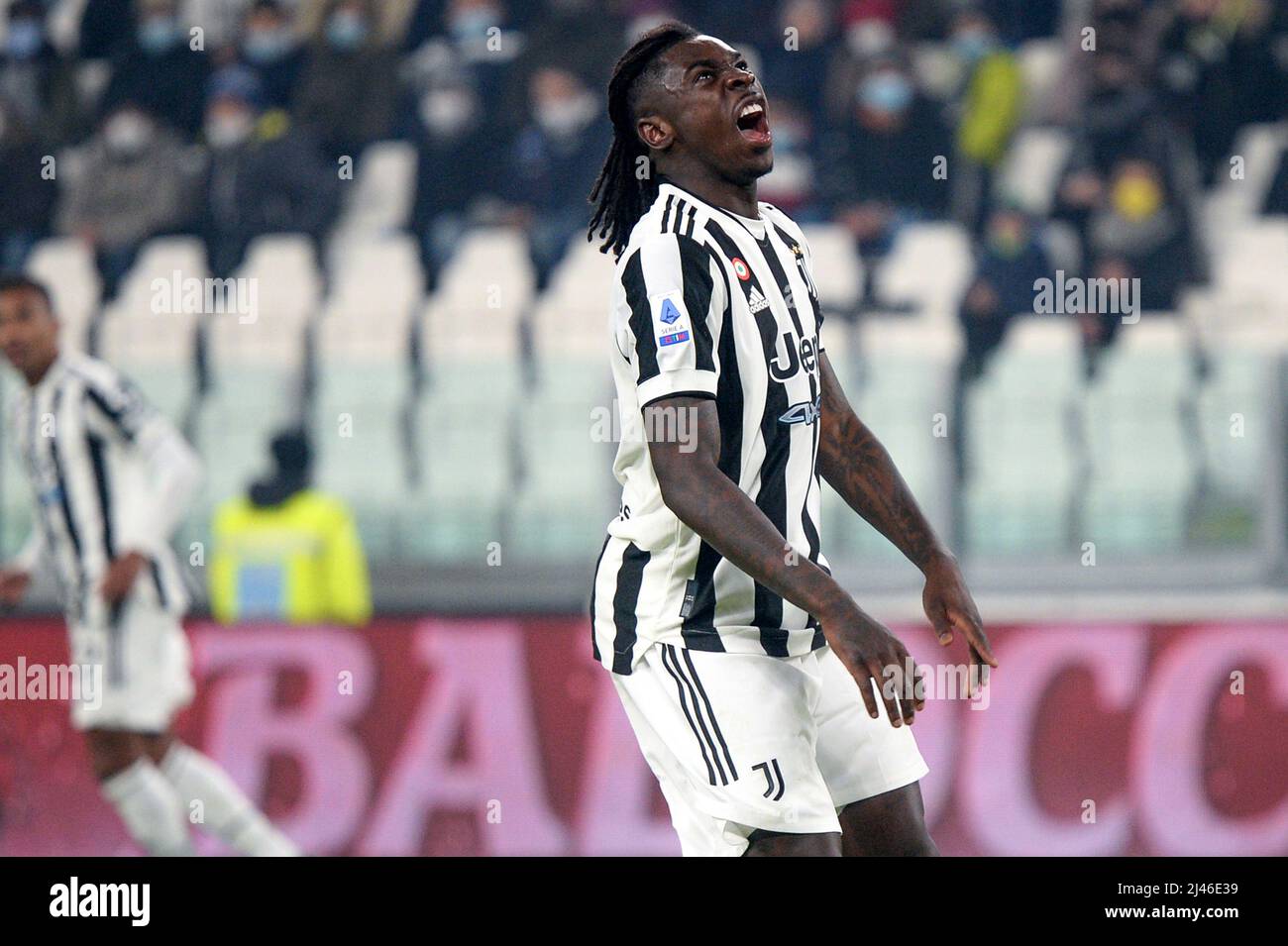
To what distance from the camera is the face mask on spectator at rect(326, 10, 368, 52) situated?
25.0 feet

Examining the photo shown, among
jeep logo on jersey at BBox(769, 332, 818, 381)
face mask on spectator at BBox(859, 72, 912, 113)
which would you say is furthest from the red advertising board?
jeep logo on jersey at BBox(769, 332, 818, 381)

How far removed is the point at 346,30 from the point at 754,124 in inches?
A: 207

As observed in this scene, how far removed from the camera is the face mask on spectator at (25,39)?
25.6ft

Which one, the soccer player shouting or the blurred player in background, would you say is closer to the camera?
the soccer player shouting

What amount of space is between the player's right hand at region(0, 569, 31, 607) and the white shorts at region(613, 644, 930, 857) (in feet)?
11.8

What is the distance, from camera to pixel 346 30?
7.70m

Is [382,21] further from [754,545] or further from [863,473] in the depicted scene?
[754,545]

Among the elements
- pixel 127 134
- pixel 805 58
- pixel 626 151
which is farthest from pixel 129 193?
pixel 626 151

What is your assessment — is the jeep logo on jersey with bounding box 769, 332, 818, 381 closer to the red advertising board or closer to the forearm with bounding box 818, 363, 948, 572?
the forearm with bounding box 818, 363, 948, 572

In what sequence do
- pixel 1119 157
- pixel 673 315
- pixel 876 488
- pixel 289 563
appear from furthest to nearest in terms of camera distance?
1. pixel 1119 157
2. pixel 289 563
3. pixel 876 488
4. pixel 673 315

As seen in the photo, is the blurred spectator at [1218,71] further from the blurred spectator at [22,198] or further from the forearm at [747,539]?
the forearm at [747,539]

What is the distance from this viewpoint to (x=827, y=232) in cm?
666

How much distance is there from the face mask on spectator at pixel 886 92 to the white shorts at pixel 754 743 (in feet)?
15.0
